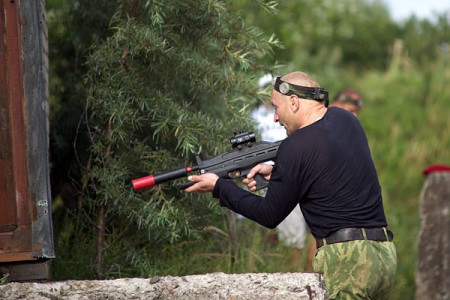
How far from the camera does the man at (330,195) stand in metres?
4.40

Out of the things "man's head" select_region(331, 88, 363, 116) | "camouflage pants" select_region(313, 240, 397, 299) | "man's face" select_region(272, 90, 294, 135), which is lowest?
"camouflage pants" select_region(313, 240, 397, 299)

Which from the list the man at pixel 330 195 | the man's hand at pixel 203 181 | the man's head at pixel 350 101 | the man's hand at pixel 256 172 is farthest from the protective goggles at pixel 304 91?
the man's head at pixel 350 101

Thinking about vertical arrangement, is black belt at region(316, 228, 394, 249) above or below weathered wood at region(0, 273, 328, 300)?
above

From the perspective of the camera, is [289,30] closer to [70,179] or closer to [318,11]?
[318,11]

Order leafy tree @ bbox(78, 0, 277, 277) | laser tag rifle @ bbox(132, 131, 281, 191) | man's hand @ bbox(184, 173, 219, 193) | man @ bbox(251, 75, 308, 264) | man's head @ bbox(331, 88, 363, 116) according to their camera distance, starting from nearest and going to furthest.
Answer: man's hand @ bbox(184, 173, 219, 193), laser tag rifle @ bbox(132, 131, 281, 191), leafy tree @ bbox(78, 0, 277, 277), man @ bbox(251, 75, 308, 264), man's head @ bbox(331, 88, 363, 116)

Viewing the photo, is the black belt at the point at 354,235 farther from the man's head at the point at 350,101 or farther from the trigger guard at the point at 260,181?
the man's head at the point at 350,101

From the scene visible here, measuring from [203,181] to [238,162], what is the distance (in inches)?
10.0

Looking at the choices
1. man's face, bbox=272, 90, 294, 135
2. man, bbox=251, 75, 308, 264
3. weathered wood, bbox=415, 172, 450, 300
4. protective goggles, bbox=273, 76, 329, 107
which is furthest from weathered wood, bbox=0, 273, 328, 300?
weathered wood, bbox=415, 172, 450, 300

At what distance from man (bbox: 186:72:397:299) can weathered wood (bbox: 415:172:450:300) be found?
5.03 meters

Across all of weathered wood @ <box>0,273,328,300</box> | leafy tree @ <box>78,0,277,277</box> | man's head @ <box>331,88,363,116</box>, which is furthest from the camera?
man's head @ <box>331,88,363,116</box>

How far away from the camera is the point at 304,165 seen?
4.38 m

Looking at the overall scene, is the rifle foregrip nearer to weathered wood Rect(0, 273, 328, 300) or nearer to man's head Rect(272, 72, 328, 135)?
weathered wood Rect(0, 273, 328, 300)

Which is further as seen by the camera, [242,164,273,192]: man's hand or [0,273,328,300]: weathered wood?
[242,164,273,192]: man's hand

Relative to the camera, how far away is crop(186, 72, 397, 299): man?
173 inches
